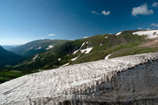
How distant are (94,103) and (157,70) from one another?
244cm

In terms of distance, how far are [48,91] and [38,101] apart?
349mm

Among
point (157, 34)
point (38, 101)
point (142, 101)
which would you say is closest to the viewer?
point (38, 101)

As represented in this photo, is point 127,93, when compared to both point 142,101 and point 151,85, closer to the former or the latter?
point 142,101

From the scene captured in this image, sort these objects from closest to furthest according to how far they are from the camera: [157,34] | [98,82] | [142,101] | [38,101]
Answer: [38,101]
[98,82]
[142,101]
[157,34]

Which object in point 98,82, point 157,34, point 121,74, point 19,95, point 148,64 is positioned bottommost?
point 19,95

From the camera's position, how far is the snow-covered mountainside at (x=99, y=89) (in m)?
2.42

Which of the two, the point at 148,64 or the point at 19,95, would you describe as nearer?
the point at 19,95

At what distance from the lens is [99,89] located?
2.49 metres

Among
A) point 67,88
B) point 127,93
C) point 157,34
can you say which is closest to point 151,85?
point 127,93

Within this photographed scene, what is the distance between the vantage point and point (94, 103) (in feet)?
8.13

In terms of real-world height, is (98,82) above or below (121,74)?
below

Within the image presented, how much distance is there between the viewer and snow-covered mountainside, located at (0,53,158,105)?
7.93 ft

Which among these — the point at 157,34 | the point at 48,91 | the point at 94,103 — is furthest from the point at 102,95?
the point at 157,34

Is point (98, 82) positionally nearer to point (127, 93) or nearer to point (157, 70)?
point (127, 93)
